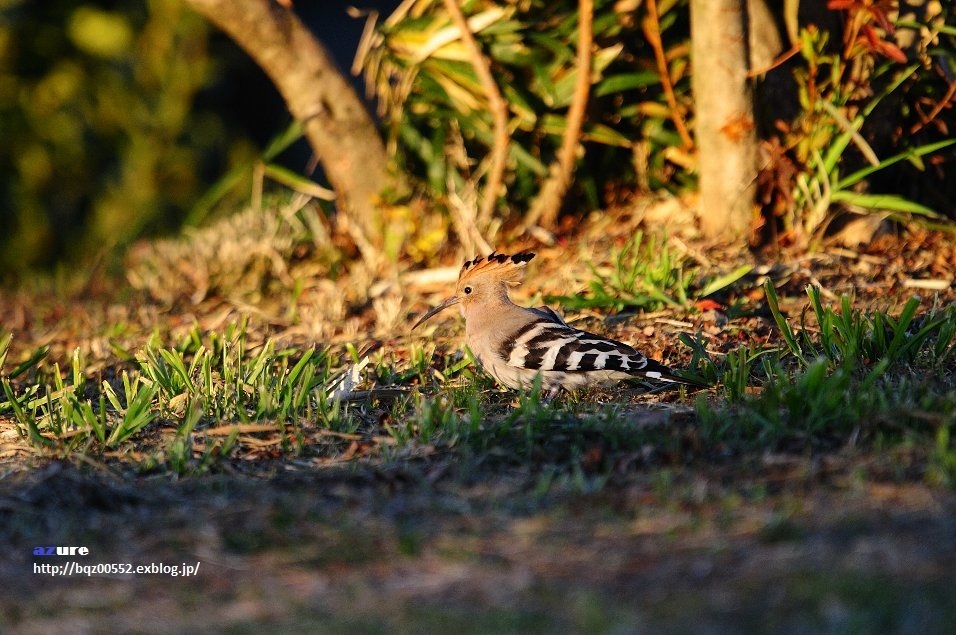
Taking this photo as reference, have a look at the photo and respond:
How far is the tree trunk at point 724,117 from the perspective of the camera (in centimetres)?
503

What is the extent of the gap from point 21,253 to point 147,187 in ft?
3.18

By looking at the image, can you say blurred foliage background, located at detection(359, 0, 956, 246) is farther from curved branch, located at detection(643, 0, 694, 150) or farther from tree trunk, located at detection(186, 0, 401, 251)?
tree trunk, located at detection(186, 0, 401, 251)

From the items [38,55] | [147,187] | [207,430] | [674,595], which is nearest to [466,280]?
[207,430]

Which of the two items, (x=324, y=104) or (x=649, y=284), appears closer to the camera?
(x=649, y=284)

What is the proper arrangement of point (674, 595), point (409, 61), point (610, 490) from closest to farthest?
point (674, 595) → point (610, 490) → point (409, 61)

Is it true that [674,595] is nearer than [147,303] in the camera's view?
Yes

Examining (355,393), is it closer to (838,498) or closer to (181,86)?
(838,498)

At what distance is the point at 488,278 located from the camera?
4.52 meters

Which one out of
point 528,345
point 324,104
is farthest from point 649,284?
point 324,104

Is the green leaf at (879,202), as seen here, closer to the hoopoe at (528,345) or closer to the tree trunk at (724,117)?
the tree trunk at (724,117)

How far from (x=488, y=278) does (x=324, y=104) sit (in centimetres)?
177

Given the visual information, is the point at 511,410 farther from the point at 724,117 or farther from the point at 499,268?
the point at 724,117

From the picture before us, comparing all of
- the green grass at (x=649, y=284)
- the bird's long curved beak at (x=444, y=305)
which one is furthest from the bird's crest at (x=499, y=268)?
the green grass at (x=649, y=284)

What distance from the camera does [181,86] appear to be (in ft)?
27.7
